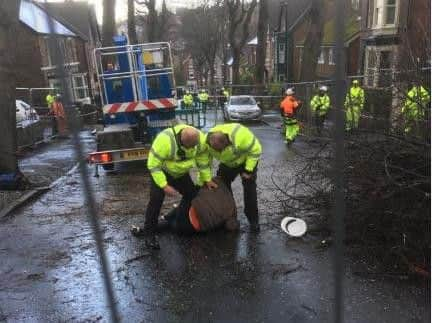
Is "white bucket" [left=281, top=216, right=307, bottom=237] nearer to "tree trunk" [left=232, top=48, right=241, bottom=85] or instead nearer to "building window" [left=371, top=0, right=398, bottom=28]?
"building window" [left=371, top=0, right=398, bottom=28]

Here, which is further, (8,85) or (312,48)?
(312,48)

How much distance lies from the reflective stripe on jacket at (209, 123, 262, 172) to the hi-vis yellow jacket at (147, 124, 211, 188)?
0.53 ft

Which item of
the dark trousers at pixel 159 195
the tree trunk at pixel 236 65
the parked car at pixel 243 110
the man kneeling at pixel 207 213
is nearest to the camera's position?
the dark trousers at pixel 159 195

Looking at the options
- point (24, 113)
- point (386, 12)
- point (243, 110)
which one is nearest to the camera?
point (24, 113)

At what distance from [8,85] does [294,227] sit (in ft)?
17.8

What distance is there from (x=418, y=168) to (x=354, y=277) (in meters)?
1.20

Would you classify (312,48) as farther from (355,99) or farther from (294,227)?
(294,227)

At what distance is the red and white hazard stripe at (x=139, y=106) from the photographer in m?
9.23

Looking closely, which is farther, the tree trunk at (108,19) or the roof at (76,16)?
the roof at (76,16)

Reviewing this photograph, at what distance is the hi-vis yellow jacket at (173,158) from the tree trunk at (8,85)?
13.2 ft

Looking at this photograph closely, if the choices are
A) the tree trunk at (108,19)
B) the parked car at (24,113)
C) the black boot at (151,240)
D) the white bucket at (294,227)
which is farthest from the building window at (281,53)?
the black boot at (151,240)

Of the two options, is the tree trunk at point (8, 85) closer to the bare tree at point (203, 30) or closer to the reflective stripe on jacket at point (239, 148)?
the reflective stripe on jacket at point (239, 148)

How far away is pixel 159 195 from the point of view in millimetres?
4824

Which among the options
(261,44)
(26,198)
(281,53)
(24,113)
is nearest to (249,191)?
(26,198)
